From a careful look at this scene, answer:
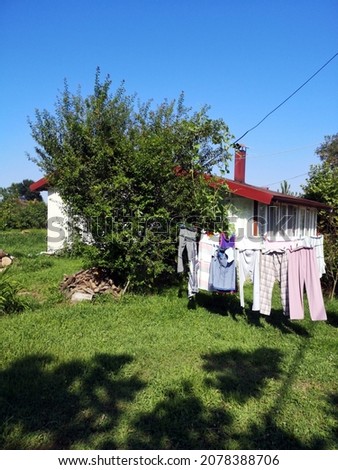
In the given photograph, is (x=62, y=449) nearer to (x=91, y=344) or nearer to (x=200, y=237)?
(x=91, y=344)

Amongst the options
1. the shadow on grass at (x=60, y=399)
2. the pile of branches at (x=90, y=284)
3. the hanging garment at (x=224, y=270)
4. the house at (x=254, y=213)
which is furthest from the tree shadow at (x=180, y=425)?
the house at (x=254, y=213)

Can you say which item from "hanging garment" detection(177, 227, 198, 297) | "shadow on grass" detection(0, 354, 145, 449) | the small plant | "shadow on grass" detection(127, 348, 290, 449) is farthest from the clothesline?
the small plant

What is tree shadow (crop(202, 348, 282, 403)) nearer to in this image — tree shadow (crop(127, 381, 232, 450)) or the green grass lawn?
the green grass lawn

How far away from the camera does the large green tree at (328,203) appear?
8.88 metres

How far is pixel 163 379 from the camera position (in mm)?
3943

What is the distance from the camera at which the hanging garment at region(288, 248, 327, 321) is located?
5406 millimetres

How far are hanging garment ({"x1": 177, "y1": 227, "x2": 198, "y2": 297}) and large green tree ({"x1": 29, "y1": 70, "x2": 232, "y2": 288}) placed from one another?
0.56 meters

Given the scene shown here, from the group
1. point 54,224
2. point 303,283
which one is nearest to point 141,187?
Answer: point 303,283

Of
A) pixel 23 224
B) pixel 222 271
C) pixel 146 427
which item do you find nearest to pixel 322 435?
pixel 146 427

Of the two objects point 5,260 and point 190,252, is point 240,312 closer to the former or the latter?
point 190,252

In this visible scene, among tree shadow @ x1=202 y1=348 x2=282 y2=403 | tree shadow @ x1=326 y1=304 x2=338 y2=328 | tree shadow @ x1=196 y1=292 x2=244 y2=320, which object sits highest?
tree shadow @ x1=196 y1=292 x2=244 y2=320

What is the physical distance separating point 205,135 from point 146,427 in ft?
20.2

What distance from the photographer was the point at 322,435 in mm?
3062

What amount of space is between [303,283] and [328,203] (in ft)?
26.5
